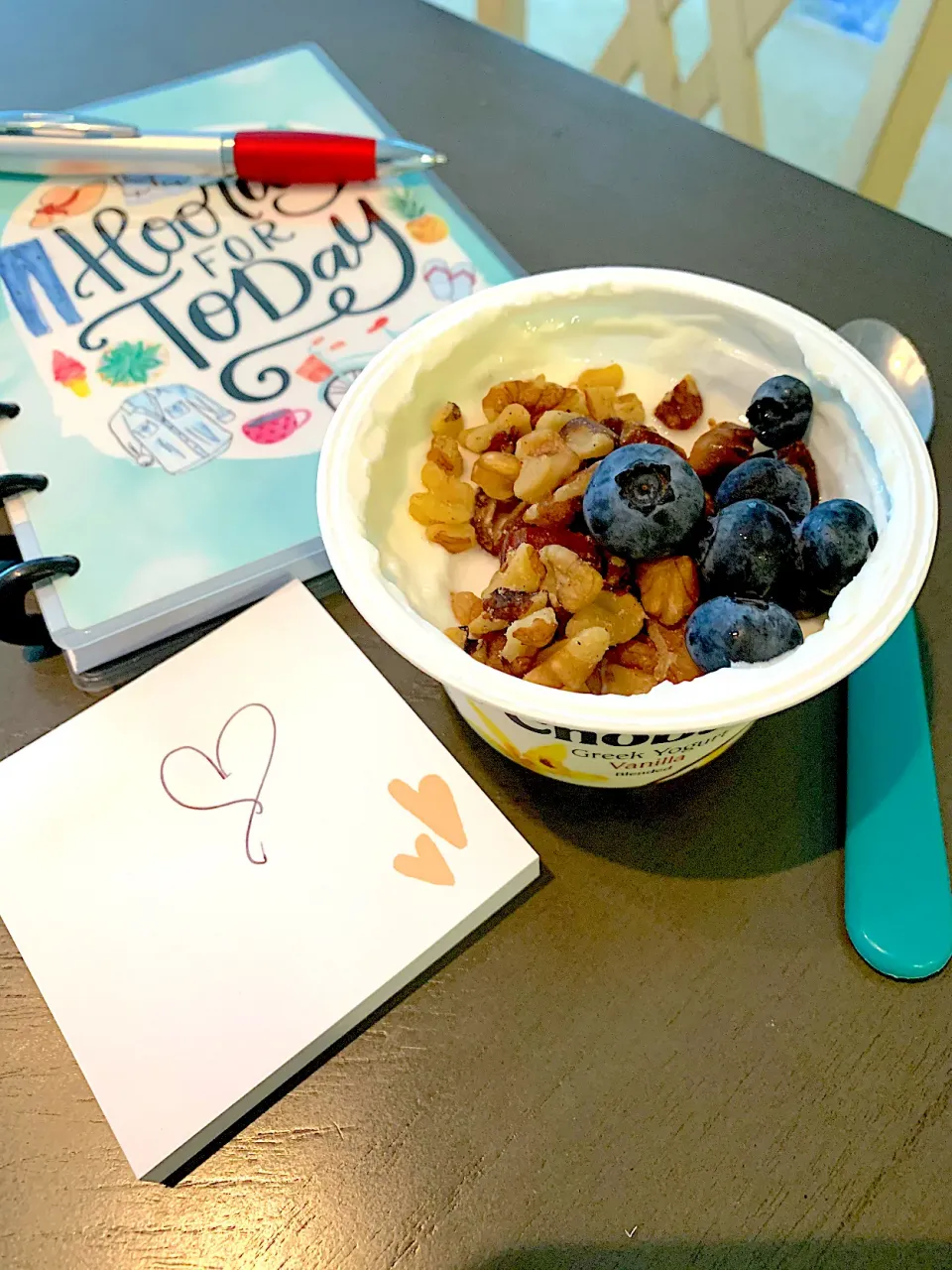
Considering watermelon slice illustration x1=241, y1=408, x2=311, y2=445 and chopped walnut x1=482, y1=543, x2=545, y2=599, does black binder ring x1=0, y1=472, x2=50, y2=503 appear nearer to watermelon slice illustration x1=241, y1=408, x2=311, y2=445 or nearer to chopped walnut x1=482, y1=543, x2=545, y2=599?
watermelon slice illustration x1=241, y1=408, x2=311, y2=445

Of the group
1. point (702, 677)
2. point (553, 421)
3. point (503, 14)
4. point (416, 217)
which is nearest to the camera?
point (702, 677)

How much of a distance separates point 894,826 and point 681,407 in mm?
244

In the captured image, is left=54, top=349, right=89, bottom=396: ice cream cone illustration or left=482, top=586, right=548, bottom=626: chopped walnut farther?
left=54, top=349, right=89, bottom=396: ice cream cone illustration

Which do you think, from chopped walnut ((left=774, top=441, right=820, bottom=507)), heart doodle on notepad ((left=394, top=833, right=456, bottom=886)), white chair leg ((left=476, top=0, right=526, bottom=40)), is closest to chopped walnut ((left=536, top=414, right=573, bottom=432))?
chopped walnut ((left=774, top=441, right=820, bottom=507))

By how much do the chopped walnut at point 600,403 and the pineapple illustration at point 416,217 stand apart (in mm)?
281

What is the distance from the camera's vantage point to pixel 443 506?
0.48 meters

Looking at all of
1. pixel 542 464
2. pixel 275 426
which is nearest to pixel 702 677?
pixel 542 464

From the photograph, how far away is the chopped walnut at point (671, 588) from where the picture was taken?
0.43m

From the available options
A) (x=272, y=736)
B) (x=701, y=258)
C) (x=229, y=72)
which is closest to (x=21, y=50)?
(x=229, y=72)

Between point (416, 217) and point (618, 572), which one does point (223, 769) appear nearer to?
point (618, 572)

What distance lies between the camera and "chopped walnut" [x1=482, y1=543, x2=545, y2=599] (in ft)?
1.41

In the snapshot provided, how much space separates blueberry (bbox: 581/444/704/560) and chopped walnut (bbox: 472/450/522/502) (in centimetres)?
6

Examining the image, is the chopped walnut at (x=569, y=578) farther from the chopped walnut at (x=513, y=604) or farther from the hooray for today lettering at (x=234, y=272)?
the hooray for today lettering at (x=234, y=272)

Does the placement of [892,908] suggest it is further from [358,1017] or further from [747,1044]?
[358,1017]
